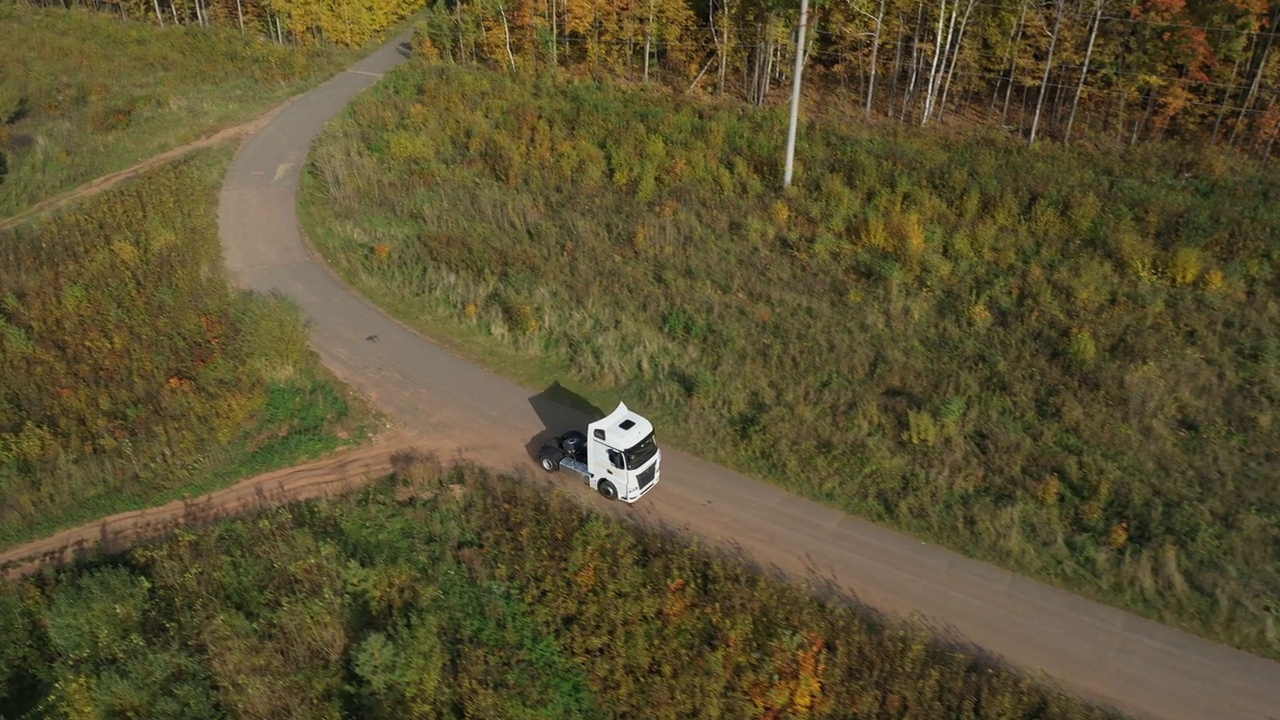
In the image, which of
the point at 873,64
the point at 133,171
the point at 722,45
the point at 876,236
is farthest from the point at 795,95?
the point at 133,171

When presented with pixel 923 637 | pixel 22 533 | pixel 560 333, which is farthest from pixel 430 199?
pixel 923 637

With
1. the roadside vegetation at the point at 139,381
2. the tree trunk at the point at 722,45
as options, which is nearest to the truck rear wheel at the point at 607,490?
the roadside vegetation at the point at 139,381

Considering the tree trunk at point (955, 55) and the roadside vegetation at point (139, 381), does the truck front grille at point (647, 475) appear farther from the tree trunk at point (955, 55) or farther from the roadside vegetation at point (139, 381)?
the tree trunk at point (955, 55)

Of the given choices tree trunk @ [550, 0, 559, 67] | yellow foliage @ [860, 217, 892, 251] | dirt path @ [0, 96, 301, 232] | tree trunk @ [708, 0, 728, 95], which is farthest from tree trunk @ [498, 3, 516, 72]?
yellow foliage @ [860, 217, 892, 251]

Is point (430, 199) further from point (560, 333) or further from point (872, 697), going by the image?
point (872, 697)

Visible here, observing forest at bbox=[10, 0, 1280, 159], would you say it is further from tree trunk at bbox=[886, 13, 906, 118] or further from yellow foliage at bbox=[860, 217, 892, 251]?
yellow foliage at bbox=[860, 217, 892, 251]
